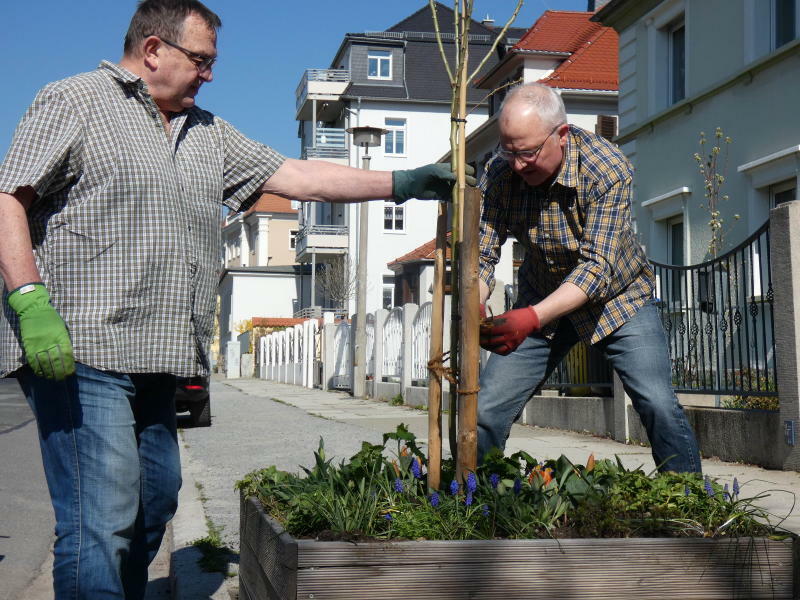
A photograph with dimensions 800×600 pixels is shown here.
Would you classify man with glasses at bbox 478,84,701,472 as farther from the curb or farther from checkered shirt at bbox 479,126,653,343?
the curb

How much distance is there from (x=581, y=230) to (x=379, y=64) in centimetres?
4664

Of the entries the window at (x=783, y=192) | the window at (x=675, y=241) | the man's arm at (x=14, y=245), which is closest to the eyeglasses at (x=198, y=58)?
the man's arm at (x=14, y=245)

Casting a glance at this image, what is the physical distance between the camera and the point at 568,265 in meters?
3.82

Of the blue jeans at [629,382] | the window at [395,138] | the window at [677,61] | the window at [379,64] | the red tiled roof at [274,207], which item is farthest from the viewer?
the red tiled roof at [274,207]

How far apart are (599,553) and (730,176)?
497 inches

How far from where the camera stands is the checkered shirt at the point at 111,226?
9.46 feet

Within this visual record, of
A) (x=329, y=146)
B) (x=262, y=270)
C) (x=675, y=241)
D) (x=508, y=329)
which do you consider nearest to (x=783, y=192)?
(x=675, y=241)

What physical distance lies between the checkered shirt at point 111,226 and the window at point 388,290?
43181 mm

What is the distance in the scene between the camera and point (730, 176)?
14242mm

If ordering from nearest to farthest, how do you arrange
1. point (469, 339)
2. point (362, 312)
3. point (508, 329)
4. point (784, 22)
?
point (469, 339) < point (508, 329) < point (784, 22) < point (362, 312)

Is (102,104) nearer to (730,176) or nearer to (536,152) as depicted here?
(536,152)

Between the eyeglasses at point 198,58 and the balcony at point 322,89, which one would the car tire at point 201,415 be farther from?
the balcony at point 322,89

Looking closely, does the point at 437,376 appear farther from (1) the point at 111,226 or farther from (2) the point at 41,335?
(2) the point at 41,335

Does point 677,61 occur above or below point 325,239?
below
